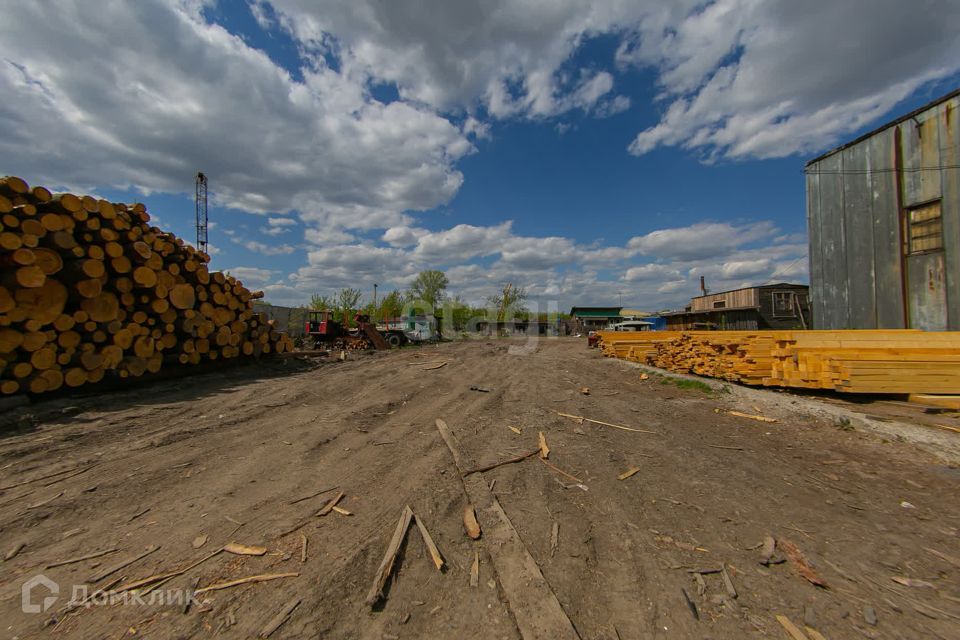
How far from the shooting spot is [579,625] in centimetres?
213

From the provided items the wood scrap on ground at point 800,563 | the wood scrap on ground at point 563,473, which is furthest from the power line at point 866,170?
the wood scrap on ground at point 563,473

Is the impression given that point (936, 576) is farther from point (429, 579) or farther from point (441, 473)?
point (441, 473)

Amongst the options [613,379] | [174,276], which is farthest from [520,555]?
[174,276]

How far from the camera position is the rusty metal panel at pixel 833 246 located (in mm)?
11867

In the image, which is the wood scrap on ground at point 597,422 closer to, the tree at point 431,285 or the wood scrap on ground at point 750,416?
the wood scrap on ground at point 750,416

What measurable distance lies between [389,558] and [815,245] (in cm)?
1642

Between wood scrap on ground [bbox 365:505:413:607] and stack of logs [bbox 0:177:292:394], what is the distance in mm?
7961

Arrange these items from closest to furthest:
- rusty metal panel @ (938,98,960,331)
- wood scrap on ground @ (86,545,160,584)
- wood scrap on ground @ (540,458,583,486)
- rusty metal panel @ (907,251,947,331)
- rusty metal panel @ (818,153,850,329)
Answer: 1. wood scrap on ground @ (86,545,160,584)
2. wood scrap on ground @ (540,458,583,486)
3. rusty metal panel @ (938,98,960,331)
4. rusty metal panel @ (907,251,947,331)
5. rusty metal panel @ (818,153,850,329)

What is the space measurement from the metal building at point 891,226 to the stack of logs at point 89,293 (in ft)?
62.6

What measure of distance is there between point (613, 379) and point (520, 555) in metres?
8.86

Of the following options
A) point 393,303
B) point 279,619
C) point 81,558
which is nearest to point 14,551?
point 81,558

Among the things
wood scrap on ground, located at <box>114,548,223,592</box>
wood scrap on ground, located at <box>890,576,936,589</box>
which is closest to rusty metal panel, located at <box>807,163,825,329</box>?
wood scrap on ground, located at <box>890,576,936,589</box>

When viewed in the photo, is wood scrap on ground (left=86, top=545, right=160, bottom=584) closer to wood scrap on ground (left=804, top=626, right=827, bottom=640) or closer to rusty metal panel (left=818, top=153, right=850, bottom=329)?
wood scrap on ground (left=804, top=626, right=827, bottom=640)

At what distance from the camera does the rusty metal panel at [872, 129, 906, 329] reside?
34.1 ft
